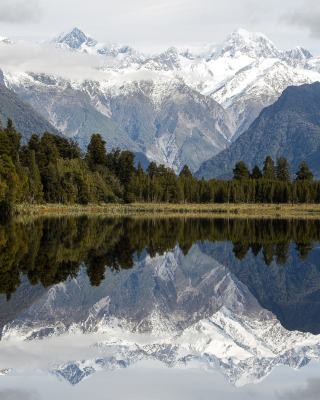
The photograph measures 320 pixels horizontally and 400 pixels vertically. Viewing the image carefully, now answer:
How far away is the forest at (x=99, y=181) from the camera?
9451 cm

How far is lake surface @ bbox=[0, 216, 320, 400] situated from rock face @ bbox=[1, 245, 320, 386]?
4cm

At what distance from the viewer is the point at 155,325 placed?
58.2 feet

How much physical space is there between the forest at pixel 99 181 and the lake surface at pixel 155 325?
1778 inches

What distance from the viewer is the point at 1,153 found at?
86.5m

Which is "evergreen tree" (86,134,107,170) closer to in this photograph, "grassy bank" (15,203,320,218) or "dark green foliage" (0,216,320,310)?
"grassy bank" (15,203,320,218)

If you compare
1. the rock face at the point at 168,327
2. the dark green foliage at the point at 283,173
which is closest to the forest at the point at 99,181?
the dark green foliage at the point at 283,173

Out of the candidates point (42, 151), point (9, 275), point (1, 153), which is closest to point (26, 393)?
point (9, 275)

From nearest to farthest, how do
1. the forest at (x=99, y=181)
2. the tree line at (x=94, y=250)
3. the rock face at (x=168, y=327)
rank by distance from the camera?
1. the rock face at (x=168, y=327)
2. the tree line at (x=94, y=250)
3. the forest at (x=99, y=181)

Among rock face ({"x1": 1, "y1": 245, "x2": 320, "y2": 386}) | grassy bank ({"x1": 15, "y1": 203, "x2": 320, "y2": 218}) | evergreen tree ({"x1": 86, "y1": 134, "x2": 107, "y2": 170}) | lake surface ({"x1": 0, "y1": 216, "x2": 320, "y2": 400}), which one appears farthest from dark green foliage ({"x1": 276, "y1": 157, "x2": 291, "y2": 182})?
rock face ({"x1": 1, "y1": 245, "x2": 320, "y2": 386})

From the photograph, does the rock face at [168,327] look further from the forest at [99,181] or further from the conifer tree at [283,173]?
the conifer tree at [283,173]

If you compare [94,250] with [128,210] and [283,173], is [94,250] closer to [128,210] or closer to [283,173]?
[128,210]

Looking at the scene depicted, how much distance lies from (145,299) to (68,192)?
9743cm

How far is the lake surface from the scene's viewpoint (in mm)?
12633

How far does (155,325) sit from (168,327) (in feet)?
1.46
